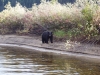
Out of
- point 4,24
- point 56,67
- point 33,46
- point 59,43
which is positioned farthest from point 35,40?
point 56,67

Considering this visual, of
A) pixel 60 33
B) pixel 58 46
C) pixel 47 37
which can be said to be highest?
pixel 60 33

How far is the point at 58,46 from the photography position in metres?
25.8

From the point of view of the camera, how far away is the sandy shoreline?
2177 cm

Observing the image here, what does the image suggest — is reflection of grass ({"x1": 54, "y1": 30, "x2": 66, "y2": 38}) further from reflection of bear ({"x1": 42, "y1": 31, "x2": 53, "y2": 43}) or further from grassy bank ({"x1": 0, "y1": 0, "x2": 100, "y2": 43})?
reflection of bear ({"x1": 42, "y1": 31, "x2": 53, "y2": 43})

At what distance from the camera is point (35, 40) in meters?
30.4

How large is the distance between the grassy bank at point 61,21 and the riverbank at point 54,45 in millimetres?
753

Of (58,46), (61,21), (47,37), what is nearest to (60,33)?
(61,21)

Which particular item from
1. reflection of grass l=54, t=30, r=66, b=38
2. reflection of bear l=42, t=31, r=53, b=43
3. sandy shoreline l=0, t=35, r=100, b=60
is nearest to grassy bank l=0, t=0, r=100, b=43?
reflection of grass l=54, t=30, r=66, b=38

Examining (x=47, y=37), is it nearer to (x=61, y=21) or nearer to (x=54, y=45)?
(x=54, y=45)

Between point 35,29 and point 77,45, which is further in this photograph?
point 35,29

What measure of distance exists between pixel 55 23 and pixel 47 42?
242 centimetres

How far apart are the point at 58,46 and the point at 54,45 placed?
73cm

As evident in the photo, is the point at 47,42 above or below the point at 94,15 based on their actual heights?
below

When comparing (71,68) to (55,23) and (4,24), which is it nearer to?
(55,23)
